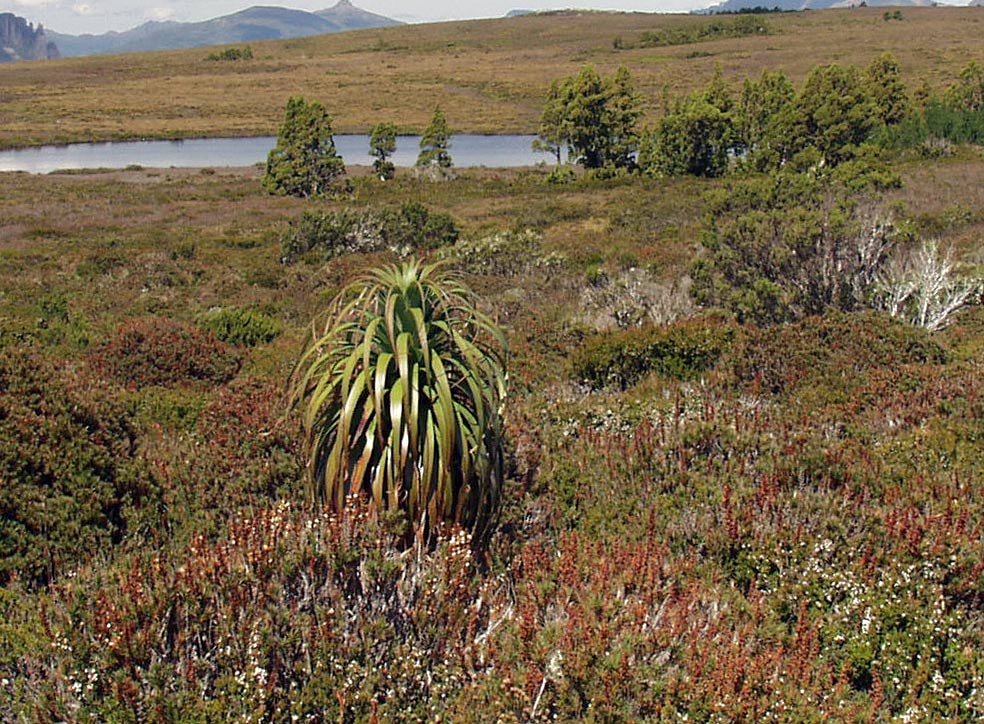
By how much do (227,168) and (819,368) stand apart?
5154 cm

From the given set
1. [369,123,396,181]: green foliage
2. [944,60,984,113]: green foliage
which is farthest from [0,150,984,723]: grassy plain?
[944,60,984,113]: green foliage

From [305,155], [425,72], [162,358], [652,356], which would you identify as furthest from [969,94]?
[425,72]

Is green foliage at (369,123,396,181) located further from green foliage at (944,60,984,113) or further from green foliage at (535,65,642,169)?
green foliage at (944,60,984,113)

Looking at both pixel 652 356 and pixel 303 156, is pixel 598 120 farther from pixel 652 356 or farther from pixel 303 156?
pixel 652 356

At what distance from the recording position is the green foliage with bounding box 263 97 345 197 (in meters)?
37.6

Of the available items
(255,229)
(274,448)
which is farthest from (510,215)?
(274,448)

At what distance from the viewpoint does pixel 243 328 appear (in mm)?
10828

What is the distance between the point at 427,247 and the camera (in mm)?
21047

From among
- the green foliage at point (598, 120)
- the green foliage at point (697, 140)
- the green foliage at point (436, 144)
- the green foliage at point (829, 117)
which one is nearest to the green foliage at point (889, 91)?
the green foliage at point (829, 117)

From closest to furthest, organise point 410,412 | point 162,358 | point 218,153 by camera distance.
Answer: point 410,412 → point 162,358 → point 218,153

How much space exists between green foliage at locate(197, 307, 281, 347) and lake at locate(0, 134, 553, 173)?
1669 inches

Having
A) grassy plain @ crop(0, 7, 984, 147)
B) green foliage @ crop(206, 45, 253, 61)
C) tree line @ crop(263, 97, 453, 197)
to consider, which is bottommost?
tree line @ crop(263, 97, 453, 197)

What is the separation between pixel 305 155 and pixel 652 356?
1302 inches

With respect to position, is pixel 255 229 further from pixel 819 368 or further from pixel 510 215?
pixel 819 368
